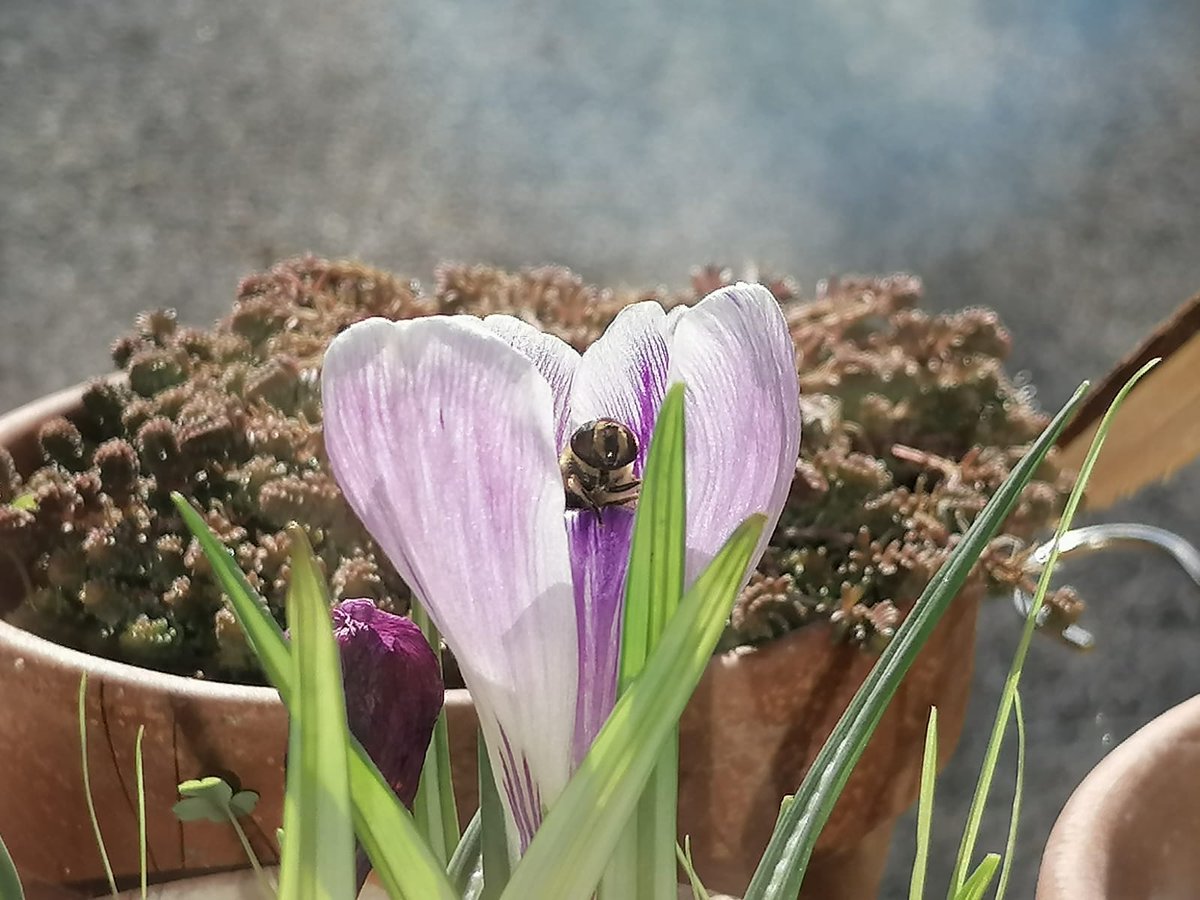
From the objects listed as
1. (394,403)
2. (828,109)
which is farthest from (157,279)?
(394,403)

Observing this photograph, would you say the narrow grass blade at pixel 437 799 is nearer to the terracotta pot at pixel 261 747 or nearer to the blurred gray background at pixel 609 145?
the terracotta pot at pixel 261 747

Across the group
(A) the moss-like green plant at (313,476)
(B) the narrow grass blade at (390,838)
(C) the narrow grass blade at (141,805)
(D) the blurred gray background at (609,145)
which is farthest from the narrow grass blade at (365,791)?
(D) the blurred gray background at (609,145)

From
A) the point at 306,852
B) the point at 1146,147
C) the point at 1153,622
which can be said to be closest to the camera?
the point at 306,852

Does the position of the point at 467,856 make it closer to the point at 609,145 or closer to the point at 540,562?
the point at 540,562

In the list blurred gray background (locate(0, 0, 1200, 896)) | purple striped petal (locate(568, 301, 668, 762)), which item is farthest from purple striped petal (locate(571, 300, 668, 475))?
blurred gray background (locate(0, 0, 1200, 896))

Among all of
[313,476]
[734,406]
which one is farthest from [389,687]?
[313,476]

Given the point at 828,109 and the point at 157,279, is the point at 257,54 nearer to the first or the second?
the point at 157,279
